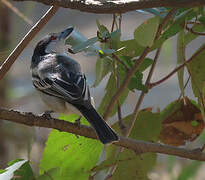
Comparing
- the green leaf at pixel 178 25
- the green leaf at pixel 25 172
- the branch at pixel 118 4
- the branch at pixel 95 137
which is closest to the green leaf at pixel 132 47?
the green leaf at pixel 178 25

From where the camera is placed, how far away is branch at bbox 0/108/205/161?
1.43 m

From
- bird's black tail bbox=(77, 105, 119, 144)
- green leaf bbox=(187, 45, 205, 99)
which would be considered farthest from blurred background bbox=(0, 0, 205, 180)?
green leaf bbox=(187, 45, 205, 99)

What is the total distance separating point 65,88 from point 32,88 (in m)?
2.46

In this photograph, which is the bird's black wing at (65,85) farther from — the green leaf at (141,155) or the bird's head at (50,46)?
the bird's head at (50,46)

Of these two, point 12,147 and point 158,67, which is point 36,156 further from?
point 158,67

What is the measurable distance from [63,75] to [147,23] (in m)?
0.73

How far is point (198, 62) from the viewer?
1.68m

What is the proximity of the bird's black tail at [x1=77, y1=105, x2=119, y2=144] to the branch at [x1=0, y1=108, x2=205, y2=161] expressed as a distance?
30 mm

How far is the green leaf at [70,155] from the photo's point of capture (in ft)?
4.91

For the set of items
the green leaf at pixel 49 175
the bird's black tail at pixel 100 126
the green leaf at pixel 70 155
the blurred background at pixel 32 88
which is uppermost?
the bird's black tail at pixel 100 126

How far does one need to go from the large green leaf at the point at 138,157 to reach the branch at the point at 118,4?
56cm

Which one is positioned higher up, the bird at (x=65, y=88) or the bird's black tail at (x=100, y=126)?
the bird at (x=65, y=88)

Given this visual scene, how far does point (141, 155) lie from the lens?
1667mm

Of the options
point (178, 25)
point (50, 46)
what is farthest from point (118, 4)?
point (50, 46)
